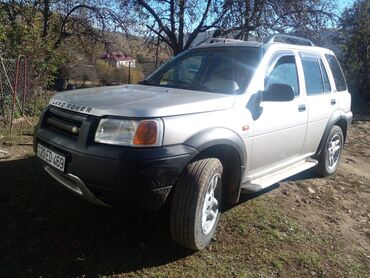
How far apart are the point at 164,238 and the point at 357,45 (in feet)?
51.0

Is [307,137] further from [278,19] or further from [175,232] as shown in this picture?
[278,19]

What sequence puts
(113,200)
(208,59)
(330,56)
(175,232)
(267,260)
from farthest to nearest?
(330,56), (208,59), (267,260), (175,232), (113,200)

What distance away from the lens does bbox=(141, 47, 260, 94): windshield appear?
4.15 meters

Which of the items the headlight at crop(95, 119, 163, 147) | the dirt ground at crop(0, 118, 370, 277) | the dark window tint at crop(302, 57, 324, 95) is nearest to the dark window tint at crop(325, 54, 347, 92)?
the dark window tint at crop(302, 57, 324, 95)

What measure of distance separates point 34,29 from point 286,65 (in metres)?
7.35

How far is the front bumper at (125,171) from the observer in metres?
2.99

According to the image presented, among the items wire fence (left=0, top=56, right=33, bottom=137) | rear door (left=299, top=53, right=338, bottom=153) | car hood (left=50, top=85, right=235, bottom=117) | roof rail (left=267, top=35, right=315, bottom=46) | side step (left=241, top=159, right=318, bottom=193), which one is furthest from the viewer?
wire fence (left=0, top=56, right=33, bottom=137)

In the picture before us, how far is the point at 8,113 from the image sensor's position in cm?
822

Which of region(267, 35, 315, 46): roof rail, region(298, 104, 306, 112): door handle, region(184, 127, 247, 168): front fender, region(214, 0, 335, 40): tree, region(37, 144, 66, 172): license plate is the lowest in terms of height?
region(37, 144, 66, 172): license plate

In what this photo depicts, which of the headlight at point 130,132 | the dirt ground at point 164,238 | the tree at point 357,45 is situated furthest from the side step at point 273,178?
the tree at point 357,45

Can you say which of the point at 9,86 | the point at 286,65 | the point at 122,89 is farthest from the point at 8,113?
the point at 286,65

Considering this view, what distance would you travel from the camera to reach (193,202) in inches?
129

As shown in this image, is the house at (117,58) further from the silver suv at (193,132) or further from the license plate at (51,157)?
the license plate at (51,157)

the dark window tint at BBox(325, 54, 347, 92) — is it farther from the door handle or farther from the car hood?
the car hood
